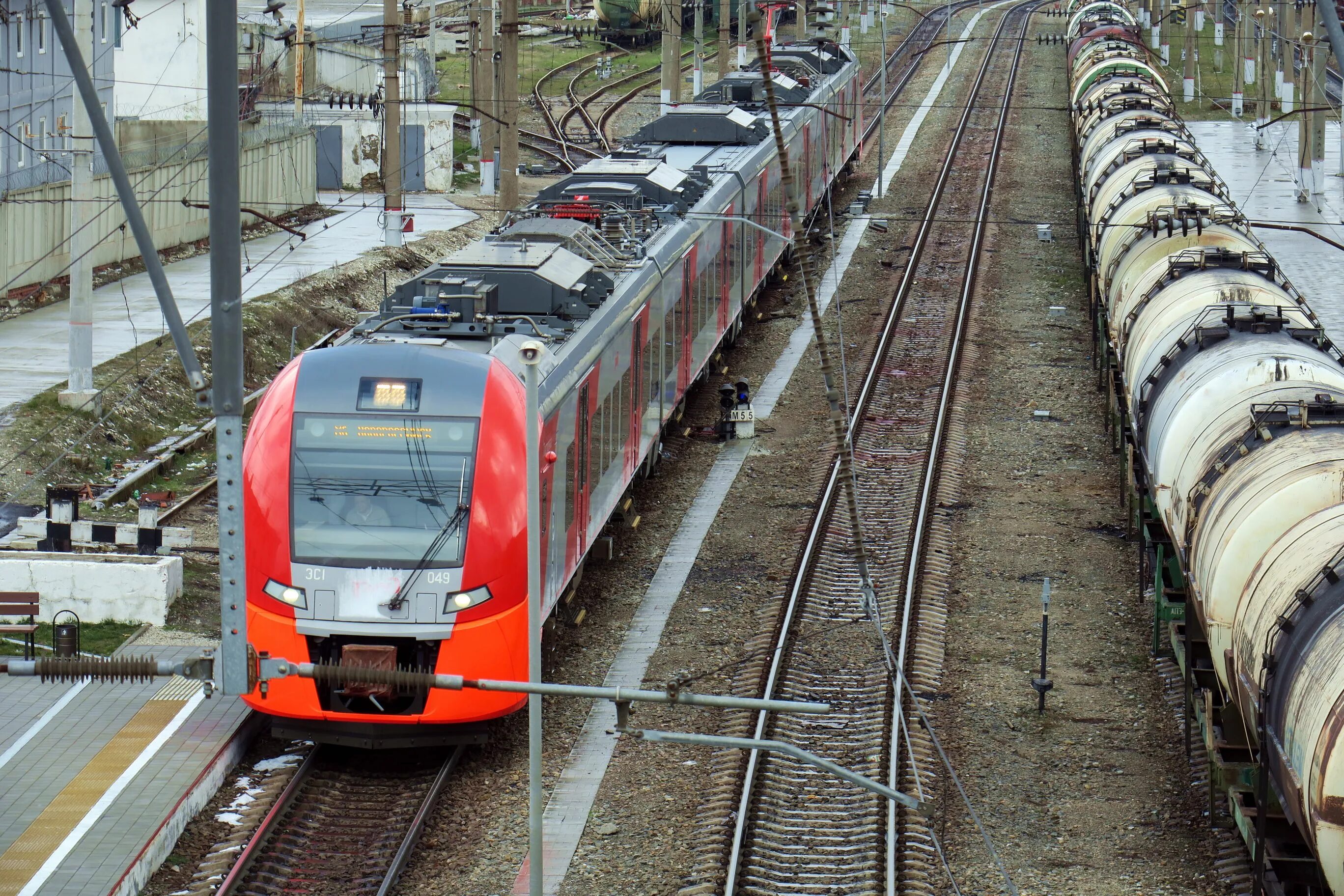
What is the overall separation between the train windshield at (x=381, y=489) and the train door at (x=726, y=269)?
1449cm

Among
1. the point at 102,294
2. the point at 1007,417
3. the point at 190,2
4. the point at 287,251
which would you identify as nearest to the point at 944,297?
the point at 1007,417

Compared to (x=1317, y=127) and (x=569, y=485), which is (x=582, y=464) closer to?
(x=569, y=485)

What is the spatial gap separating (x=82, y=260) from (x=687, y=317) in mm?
8650

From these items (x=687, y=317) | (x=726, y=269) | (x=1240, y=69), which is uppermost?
(x=1240, y=69)

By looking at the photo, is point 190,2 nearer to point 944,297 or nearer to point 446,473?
point 944,297

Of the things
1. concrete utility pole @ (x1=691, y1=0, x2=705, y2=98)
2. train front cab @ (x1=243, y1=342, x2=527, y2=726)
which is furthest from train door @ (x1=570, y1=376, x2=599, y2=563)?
concrete utility pole @ (x1=691, y1=0, x2=705, y2=98)

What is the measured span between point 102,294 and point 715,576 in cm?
1834

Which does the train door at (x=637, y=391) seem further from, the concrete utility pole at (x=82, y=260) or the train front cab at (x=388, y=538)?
the concrete utility pole at (x=82, y=260)

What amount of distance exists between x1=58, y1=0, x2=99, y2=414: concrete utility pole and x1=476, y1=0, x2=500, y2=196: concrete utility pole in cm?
2221

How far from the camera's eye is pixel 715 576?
21.6 meters

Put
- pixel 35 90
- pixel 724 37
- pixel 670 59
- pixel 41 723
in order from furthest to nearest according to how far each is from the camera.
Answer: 1. pixel 724 37
2. pixel 670 59
3. pixel 35 90
4. pixel 41 723

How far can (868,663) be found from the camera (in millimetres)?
18578

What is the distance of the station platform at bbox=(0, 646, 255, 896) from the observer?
1348 centimetres

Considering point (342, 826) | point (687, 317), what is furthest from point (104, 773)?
point (687, 317)
